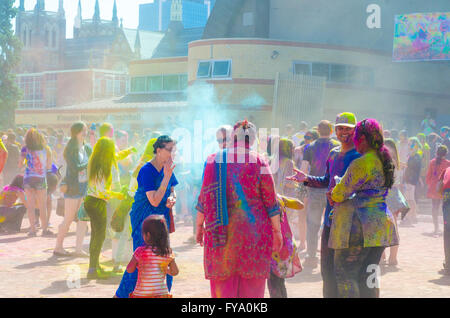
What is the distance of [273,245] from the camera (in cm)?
475

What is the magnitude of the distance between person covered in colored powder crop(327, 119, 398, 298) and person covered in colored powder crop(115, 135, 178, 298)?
1634 mm

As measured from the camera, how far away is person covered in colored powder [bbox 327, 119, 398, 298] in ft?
17.0

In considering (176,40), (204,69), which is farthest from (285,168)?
(176,40)

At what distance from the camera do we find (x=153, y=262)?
5.27 metres

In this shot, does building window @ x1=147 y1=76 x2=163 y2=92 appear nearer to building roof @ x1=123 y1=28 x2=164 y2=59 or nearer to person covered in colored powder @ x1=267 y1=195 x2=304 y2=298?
building roof @ x1=123 y1=28 x2=164 y2=59

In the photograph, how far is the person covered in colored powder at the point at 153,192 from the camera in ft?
19.4

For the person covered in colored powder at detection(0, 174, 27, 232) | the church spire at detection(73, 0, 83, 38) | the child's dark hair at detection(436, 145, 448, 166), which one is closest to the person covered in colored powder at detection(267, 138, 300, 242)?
the child's dark hair at detection(436, 145, 448, 166)

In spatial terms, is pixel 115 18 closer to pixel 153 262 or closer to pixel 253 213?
pixel 153 262

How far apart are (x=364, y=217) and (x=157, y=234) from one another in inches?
69.0

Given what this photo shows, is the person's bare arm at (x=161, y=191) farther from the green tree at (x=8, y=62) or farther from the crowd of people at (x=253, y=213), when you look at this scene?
the green tree at (x=8, y=62)

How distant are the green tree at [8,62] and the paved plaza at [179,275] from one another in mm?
39816
